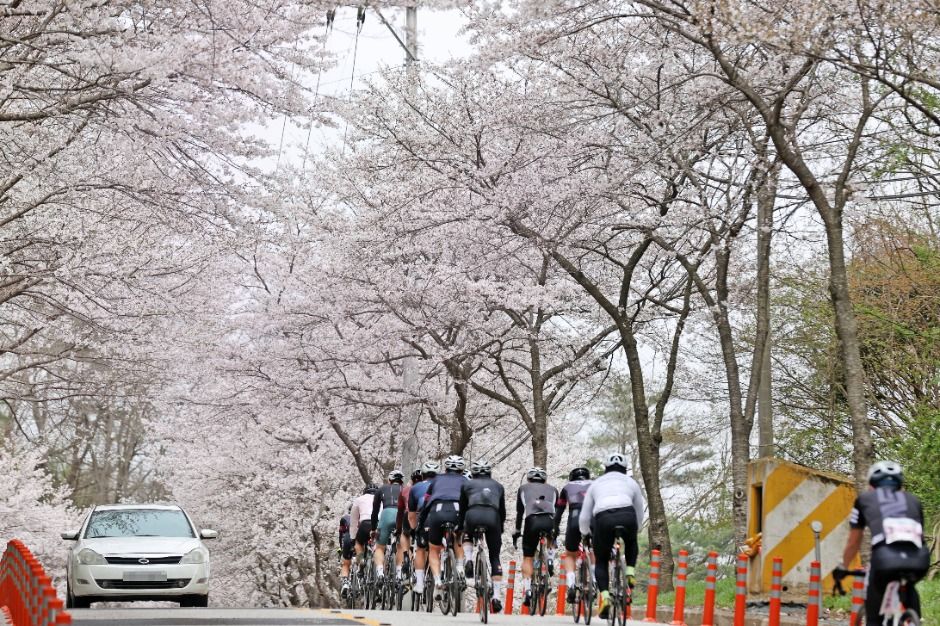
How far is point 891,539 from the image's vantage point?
8.40m

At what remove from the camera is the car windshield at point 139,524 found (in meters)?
17.4

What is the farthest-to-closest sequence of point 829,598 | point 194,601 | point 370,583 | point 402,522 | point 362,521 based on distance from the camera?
point 370,583, point 362,521, point 402,522, point 194,601, point 829,598

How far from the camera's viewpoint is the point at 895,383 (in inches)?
957

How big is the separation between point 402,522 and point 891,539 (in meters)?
10.1

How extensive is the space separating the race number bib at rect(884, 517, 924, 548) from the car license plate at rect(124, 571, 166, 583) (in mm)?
10582

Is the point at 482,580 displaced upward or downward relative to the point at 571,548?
downward

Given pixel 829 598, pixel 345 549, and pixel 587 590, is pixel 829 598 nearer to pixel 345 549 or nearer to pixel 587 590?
pixel 587 590

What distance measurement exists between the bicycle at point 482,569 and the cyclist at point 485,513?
6cm

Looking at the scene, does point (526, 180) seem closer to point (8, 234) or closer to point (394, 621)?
point (8, 234)

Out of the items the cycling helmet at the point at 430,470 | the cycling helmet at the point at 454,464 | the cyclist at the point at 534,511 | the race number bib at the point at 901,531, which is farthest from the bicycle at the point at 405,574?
the race number bib at the point at 901,531

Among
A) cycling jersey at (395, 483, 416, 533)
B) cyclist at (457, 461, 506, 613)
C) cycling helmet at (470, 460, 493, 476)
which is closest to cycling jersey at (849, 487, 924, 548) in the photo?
cyclist at (457, 461, 506, 613)

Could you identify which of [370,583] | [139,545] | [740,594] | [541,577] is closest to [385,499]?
[370,583]

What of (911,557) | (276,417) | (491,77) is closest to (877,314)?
(491,77)

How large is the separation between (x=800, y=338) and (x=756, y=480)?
11711mm
